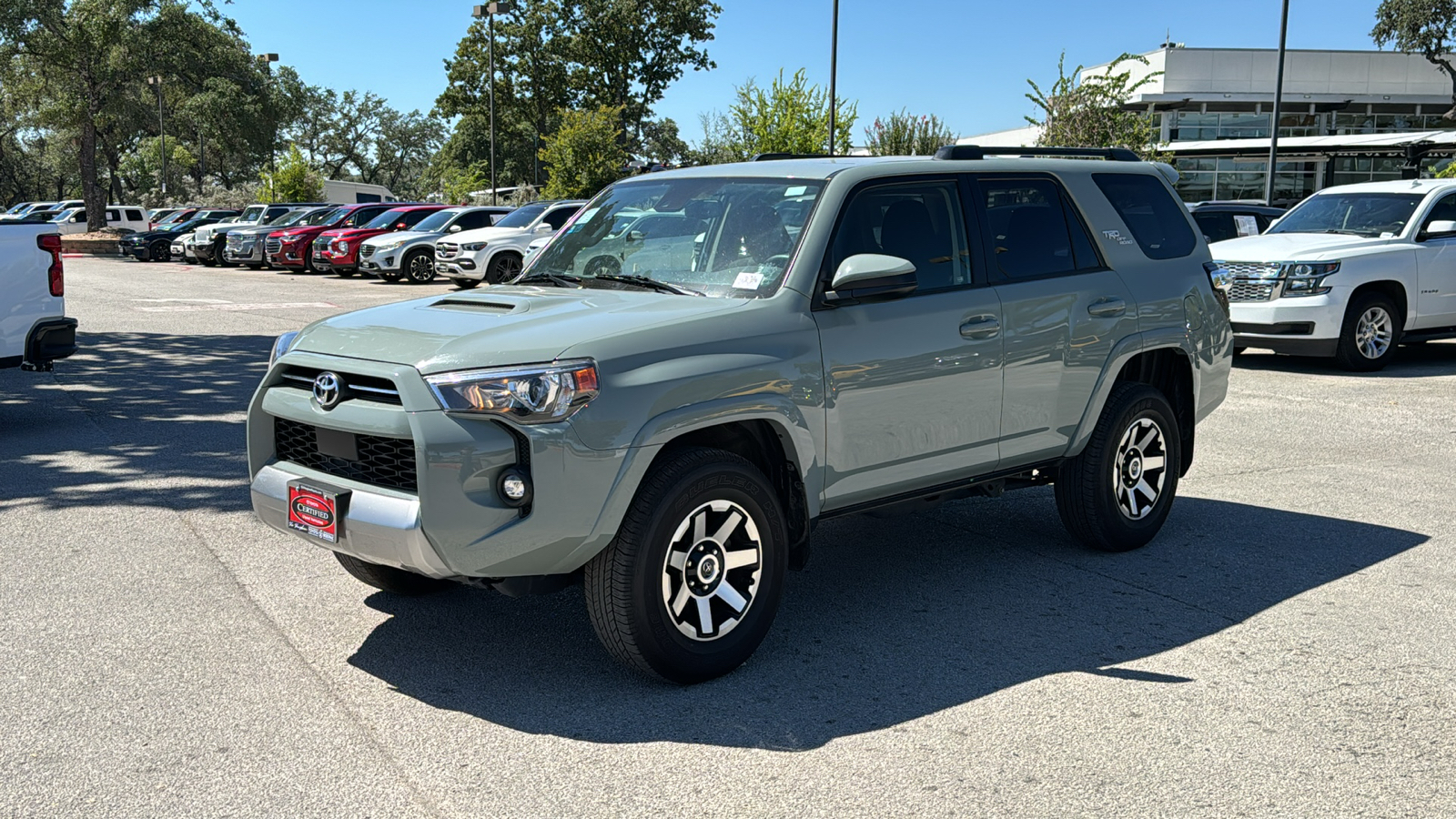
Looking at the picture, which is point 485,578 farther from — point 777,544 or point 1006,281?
point 1006,281

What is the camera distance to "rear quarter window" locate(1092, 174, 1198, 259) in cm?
631

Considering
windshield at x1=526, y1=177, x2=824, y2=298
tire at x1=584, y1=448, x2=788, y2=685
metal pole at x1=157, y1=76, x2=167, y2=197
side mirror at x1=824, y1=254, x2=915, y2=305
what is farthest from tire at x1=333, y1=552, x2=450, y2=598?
metal pole at x1=157, y1=76, x2=167, y2=197

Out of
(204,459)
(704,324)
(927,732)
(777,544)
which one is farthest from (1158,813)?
(204,459)

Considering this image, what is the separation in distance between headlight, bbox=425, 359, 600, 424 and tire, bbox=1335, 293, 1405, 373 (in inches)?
427

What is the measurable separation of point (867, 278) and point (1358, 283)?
974 centimetres

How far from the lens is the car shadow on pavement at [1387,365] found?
42.9ft

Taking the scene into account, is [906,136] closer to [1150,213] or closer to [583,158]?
[583,158]

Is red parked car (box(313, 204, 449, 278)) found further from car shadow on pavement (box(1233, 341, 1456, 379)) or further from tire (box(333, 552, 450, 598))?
tire (box(333, 552, 450, 598))

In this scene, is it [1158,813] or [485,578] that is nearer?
[1158,813]

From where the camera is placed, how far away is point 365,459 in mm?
4340

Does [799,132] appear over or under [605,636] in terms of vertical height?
over

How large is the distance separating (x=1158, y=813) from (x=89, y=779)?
307 centimetres

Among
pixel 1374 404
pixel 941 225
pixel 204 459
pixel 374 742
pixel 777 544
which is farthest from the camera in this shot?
pixel 1374 404

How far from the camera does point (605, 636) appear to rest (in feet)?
14.2
